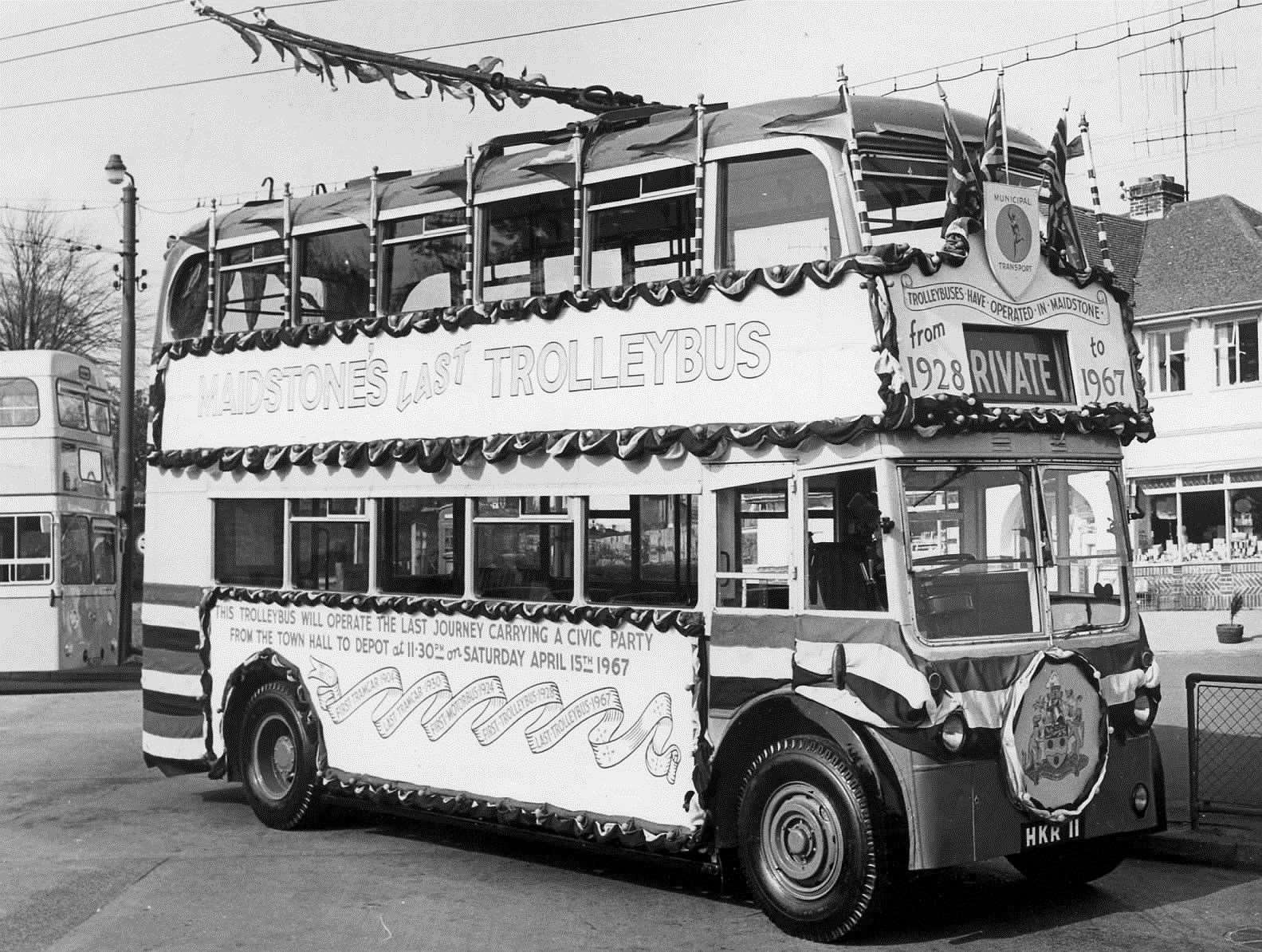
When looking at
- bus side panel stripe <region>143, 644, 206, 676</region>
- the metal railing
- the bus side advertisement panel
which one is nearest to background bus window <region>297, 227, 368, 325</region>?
the bus side advertisement panel

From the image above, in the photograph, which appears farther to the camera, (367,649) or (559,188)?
(367,649)

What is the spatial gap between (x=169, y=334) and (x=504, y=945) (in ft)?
23.7

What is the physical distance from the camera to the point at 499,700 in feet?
36.3

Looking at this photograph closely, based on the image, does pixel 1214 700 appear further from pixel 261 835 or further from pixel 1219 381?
pixel 1219 381

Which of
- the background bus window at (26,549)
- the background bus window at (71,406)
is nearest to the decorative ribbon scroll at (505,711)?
the background bus window at (26,549)

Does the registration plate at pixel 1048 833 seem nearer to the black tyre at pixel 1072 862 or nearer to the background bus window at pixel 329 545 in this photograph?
the black tyre at pixel 1072 862

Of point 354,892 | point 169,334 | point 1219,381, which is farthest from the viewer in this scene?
point 1219,381

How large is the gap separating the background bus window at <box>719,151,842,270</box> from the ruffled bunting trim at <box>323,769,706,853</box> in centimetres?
323

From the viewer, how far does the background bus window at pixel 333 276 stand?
1244cm

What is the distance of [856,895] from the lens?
841 cm

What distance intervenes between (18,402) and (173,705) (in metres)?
14.1

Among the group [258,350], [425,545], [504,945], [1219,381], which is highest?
[1219,381]

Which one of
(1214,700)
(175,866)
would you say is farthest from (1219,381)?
(175,866)

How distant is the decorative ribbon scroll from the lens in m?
9.92
